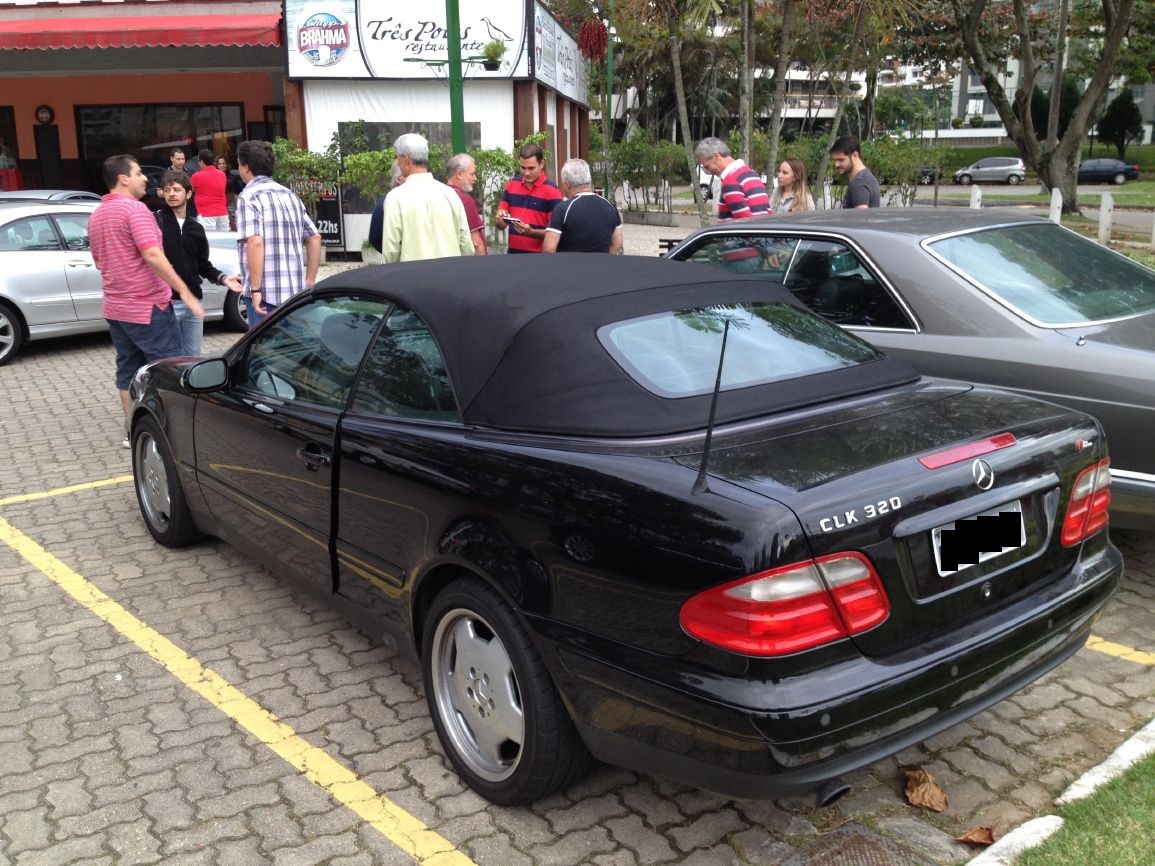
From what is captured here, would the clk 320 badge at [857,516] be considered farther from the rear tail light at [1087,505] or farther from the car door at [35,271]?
the car door at [35,271]

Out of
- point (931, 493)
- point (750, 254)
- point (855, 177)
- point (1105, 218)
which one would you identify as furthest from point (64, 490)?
point (1105, 218)

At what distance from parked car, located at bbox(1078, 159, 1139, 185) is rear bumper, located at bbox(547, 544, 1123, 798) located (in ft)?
175

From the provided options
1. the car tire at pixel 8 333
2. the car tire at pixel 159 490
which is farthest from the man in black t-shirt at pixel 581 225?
the car tire at pixel 8 333

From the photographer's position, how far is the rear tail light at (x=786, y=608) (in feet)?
7.91

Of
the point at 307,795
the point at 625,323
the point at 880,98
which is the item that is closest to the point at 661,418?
the point at 625,323

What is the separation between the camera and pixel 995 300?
462cm

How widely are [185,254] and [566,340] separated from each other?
16.1 feet

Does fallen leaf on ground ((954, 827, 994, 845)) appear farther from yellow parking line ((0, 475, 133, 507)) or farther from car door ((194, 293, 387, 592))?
yellow parking line ((0, 475, 133, 507))

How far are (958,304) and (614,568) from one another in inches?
110

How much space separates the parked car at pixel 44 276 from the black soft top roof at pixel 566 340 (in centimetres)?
745

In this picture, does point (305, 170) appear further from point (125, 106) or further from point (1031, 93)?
point (1031, 93)

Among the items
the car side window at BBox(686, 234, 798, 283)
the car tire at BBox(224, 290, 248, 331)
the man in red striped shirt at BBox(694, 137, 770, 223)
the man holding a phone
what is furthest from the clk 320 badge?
the car tire at BBox(224, 290, 248, 331)

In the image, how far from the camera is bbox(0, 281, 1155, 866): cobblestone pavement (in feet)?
9.71

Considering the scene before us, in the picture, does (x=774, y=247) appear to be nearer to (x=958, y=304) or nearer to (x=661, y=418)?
(x=958, y=304)
